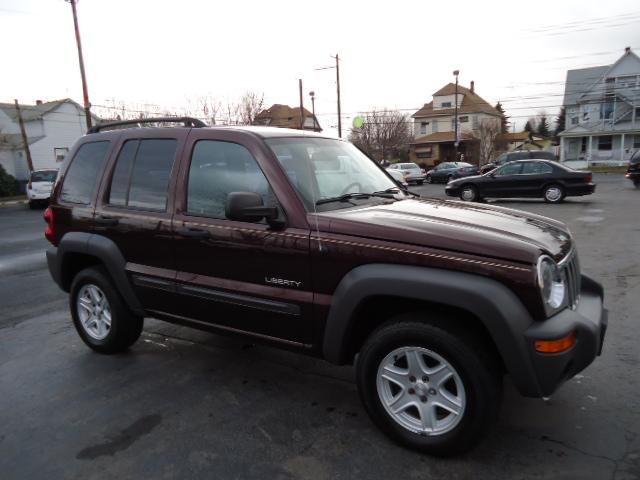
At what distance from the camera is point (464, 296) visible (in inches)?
97.3

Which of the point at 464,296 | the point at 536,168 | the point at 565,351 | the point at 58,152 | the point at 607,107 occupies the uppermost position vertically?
the point at 607,107

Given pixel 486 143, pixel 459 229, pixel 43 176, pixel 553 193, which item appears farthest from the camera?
pixel 486 143

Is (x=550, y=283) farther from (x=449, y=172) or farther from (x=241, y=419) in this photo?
(x=449, y=172)

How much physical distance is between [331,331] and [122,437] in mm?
1505

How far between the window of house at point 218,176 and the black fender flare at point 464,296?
3.18 ft

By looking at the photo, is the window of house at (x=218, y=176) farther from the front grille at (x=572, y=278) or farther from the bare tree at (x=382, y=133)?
the bare tree at (x=382, y=133)

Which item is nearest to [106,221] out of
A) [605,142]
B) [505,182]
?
[505,182]

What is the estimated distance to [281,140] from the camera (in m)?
3.46

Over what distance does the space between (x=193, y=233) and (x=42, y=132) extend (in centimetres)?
4791

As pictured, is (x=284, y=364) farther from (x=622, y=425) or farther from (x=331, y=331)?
(x=622, y=425)

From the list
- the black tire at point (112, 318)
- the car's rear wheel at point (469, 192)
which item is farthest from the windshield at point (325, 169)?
the car's rear wheel at point (469, 192)

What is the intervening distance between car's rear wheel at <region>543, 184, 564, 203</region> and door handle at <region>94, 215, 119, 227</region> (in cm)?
1495

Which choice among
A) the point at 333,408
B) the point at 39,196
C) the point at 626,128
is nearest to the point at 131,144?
the point at 333,408

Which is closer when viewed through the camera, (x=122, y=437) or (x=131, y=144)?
(x=122, y=437)
